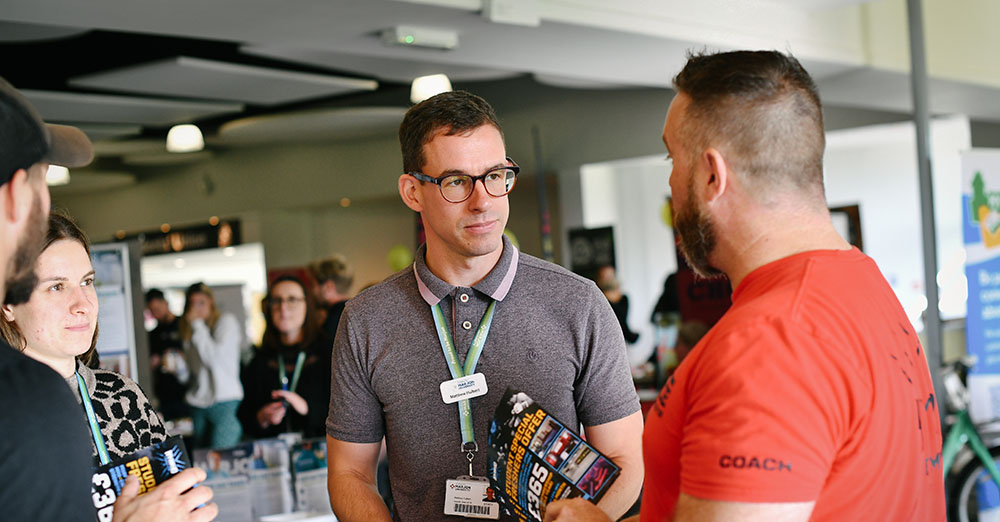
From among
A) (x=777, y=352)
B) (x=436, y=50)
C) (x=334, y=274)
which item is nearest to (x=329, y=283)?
(x=334, y=274)

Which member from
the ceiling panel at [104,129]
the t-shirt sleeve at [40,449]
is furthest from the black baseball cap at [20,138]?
the ceiling panel at [104,129]

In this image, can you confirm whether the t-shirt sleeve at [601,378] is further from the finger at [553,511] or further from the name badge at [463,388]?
the finger at [553,511]

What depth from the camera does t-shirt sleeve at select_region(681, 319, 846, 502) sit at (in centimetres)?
106

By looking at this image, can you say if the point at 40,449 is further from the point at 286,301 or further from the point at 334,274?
the point at 334,274

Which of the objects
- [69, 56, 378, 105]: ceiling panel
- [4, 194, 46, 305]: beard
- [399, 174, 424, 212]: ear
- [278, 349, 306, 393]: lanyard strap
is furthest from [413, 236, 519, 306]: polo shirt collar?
[69, 56, 378, 105]: ceiling panel

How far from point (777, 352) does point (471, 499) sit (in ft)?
3.06

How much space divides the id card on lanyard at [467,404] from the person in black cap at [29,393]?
91cm

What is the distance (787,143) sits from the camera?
1.24 meters

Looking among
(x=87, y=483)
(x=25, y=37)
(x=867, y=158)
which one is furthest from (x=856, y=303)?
(x=867, y=158)

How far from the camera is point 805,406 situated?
1.07 metres

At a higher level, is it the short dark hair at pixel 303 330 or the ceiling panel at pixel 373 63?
the ceiling panel at pixel 373 63

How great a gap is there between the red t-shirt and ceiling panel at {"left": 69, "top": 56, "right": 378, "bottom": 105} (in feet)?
18.7

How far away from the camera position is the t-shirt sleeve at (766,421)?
1.06 m

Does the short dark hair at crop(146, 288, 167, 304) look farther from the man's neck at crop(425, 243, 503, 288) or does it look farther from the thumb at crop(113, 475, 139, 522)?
the thumb at crop(113, 475, 139, 522)
